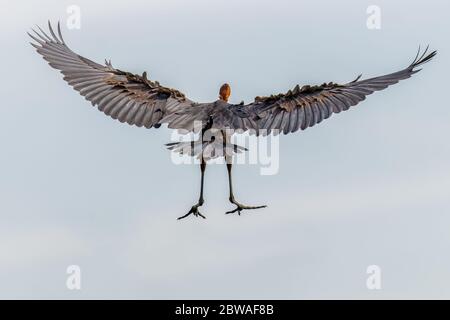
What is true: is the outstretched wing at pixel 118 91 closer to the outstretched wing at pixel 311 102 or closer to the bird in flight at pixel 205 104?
the bird in flight at pixel 205 104

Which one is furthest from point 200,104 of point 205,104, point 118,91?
point 118,91

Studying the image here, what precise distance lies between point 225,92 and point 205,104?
1.01 meters

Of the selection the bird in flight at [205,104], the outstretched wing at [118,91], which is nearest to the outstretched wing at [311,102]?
the bird in flight at [205,104]

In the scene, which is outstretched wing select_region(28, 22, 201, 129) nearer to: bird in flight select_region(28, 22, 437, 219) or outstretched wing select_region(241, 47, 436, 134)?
bird in flight select_region(28, 22, 437, 219)

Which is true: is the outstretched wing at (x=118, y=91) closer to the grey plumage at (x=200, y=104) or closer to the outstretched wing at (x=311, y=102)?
the grey plumage at (x=200, y=104)

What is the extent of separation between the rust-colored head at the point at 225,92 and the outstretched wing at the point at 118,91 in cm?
93

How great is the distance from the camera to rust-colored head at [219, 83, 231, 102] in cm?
2517

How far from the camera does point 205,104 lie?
79.9ft

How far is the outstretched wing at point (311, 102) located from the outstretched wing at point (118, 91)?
1685 millimetres

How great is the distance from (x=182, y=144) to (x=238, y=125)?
1869mm

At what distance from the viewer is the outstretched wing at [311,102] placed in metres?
24.1

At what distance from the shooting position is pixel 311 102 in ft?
80.2

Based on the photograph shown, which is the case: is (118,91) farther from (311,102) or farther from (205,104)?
(311,102)

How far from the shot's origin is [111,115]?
80.7 ft
